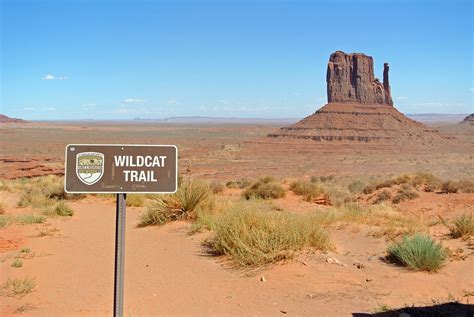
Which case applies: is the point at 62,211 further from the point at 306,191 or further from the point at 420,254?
the point at 306,191

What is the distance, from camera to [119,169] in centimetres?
432

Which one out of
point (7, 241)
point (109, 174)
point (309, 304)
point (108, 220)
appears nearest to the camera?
point (109, 174)

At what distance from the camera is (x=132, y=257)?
855 cm

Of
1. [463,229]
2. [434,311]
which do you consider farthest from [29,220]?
[463,229]

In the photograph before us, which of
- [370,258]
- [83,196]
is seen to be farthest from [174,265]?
[83,196]

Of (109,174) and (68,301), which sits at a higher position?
(109,174)

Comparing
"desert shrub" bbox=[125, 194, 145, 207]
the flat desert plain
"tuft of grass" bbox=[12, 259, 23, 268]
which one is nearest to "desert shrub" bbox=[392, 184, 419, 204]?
the flat desert plain

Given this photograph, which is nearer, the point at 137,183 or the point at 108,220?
the point at 137,183

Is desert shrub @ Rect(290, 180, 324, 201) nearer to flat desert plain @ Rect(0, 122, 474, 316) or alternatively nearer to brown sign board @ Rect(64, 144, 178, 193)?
flat desert plain @ Rect(0, 122, 474, 316)

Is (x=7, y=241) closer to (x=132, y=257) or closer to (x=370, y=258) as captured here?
(x=132, y=257)

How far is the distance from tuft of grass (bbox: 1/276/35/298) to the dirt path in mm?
120

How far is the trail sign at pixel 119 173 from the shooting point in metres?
4.23

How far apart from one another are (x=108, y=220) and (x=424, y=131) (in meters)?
89.1

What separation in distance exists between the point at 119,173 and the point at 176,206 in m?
7.21
